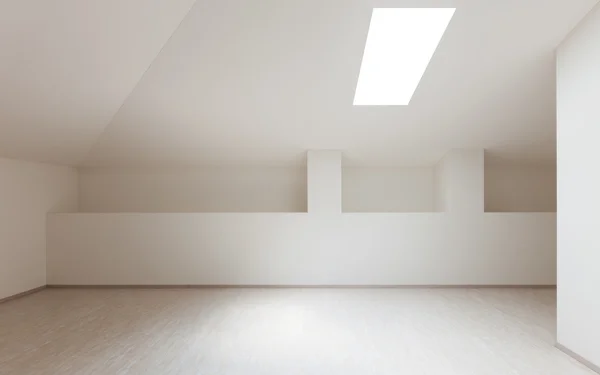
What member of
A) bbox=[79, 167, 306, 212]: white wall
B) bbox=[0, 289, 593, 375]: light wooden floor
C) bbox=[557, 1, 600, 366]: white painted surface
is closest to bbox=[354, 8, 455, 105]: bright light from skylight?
bbox=[557, 1, 600, 366]: white painted surface

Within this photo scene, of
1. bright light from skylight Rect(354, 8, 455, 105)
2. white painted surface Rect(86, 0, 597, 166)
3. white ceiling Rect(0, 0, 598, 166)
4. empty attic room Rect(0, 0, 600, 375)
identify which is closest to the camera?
empty attic room Rect(0, 0, 600, 375)

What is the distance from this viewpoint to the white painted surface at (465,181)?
7.41 metres

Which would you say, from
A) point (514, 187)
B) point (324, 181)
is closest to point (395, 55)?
point (324, 181)

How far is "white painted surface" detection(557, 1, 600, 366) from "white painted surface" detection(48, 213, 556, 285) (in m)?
2.84

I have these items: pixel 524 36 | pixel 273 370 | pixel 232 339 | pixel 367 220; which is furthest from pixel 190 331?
pixel 524 36

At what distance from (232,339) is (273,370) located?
0.94 metres

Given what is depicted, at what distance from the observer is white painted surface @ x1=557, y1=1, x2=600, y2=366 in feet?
13.0

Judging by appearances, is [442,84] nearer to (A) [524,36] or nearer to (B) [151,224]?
(A) [524,36]

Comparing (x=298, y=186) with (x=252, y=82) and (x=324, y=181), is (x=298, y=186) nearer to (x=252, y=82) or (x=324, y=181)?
(x=324, y=181)

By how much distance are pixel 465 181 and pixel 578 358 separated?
3668 millimetres

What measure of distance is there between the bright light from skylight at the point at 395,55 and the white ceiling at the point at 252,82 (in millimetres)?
264

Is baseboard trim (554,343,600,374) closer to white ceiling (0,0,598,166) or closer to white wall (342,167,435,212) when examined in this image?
white ceiling (0,0,598,166)

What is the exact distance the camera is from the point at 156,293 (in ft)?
22.8

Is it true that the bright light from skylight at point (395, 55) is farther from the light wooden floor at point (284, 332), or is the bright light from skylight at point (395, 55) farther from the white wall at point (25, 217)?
the white wall at point (25, 217)
